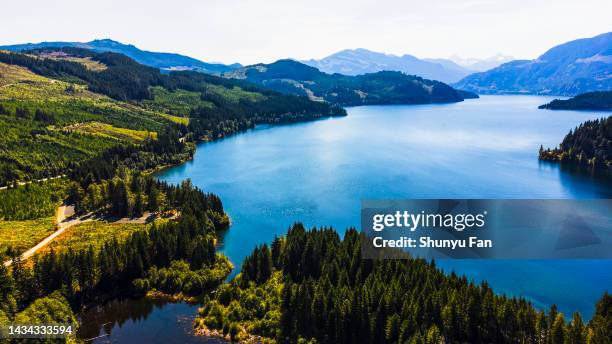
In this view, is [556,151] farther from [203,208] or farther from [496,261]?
[203,208]

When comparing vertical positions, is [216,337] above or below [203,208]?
below

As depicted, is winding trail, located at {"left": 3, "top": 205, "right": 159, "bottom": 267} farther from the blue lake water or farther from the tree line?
the blue lake water

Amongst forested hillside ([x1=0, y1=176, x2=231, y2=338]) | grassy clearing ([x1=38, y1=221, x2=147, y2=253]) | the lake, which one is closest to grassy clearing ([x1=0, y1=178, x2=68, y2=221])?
grassy clearing ([x1=38, y1=221, x2=147, y2=253])

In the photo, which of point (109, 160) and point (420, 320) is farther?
point (109, 160)

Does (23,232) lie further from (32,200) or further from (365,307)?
(365,307)

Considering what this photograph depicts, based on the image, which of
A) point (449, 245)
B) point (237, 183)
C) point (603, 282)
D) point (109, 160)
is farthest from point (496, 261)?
point (109, 160)

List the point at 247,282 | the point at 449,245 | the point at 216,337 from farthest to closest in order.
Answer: the point at 449,245
the point at 247,282
the point at 216,337
